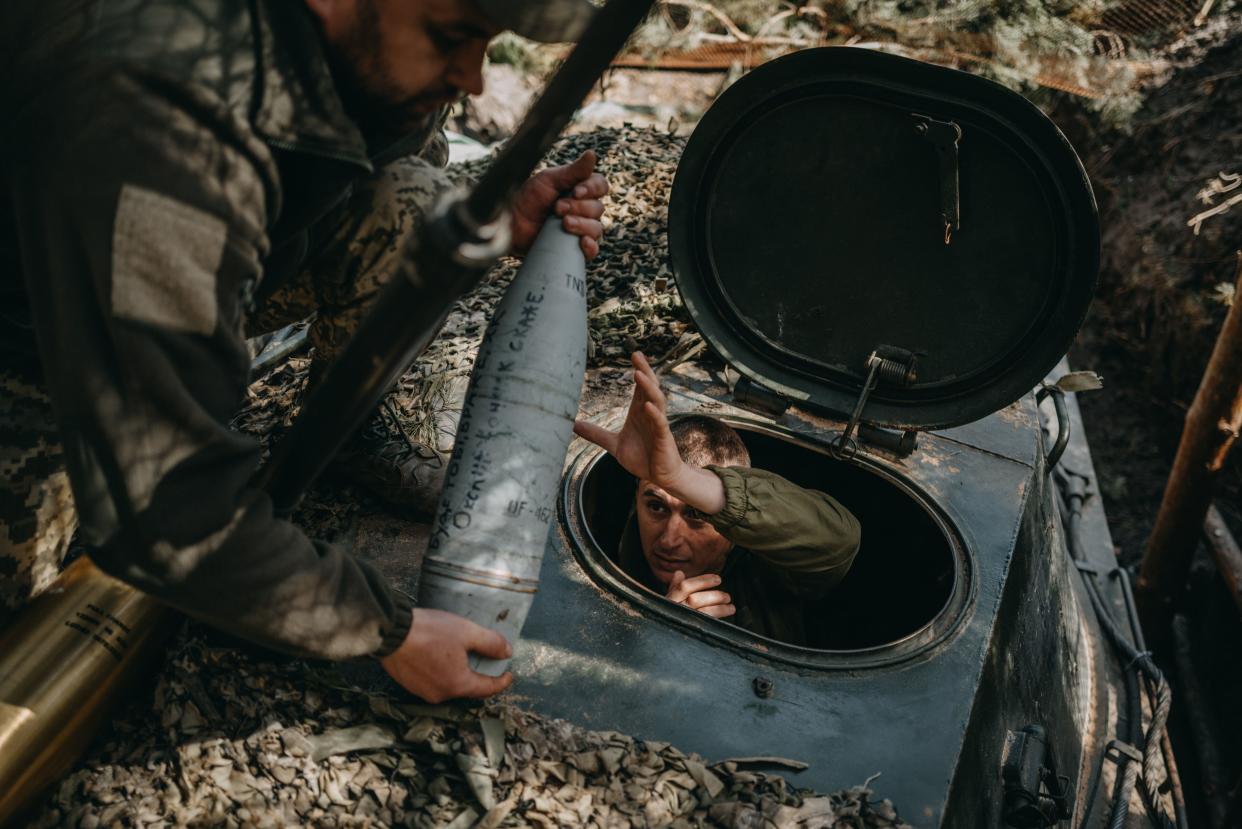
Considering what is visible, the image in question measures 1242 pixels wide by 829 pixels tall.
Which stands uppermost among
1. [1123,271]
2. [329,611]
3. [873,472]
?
[329,611]

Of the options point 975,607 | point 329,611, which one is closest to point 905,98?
point 975,607

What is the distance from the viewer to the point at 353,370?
1778mm

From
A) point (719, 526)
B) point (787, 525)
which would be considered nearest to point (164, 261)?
point (719, 526)

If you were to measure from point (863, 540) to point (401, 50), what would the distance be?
2516mm

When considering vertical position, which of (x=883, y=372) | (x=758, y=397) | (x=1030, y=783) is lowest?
(x=1030, y=783)

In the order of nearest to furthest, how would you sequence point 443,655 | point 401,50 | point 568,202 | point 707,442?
1. point 401,50
2. point 443,655
3. point 568,202
4. point 707,442

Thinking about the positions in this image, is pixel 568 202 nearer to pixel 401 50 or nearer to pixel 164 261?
pixel 401 50

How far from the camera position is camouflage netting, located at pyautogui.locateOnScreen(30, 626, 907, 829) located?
2043mm

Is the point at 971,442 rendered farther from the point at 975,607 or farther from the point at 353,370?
the point at 353,370

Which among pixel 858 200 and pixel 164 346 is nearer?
pixel 164 346

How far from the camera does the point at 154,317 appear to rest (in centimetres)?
160

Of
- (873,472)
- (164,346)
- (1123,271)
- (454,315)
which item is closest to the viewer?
(164,346)

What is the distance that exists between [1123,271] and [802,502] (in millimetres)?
6233

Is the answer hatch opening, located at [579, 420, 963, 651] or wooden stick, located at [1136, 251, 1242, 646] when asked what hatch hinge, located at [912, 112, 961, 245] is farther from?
wooden stick, located at [1136, 251, 1242, 646]
